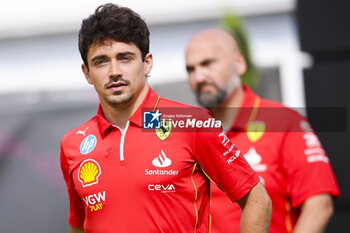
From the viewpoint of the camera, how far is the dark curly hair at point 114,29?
7.47 feet

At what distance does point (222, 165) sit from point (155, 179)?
0.83 ft

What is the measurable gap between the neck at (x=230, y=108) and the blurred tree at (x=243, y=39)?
1055 millimetres

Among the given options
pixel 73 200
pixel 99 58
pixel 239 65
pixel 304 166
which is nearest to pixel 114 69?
pixel 99 58

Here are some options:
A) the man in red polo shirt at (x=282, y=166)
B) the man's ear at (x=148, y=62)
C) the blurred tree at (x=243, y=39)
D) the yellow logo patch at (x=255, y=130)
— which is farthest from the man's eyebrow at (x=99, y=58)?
the blurred tree at (x=243, y=39)

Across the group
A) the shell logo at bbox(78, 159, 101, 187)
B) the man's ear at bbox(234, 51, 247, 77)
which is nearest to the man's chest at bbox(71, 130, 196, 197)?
the shell logo at bbox(78, 159, 101, 187)

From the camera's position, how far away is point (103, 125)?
235 cm

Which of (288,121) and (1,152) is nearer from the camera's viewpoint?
(288,121)

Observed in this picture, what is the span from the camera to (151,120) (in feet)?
7.44

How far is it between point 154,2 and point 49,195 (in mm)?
1940

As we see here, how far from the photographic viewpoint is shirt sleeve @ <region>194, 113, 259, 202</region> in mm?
2160

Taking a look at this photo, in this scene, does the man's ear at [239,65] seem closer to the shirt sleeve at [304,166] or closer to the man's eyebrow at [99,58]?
the shirt sleeve at [304,166]

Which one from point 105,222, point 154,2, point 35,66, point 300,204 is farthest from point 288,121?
point 35,66

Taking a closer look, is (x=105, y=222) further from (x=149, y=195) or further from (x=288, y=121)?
(x=288, y=121)

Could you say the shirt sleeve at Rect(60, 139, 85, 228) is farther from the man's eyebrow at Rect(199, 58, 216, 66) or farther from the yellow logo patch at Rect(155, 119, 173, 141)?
the man's eyebrow at Rect(199, 58, 216, 66)
